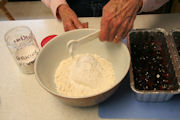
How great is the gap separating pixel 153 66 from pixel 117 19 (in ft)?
0.93

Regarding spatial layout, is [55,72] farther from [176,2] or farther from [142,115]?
[176,2]

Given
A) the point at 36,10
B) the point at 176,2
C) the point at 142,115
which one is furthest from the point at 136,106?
the point at 36,10

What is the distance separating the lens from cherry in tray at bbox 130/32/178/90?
0.77 metres

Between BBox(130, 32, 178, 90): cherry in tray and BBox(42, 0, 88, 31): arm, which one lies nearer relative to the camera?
BBox(130, 32, 178, 90): cherry in tray

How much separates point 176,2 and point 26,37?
138cm

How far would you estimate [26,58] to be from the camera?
90cm

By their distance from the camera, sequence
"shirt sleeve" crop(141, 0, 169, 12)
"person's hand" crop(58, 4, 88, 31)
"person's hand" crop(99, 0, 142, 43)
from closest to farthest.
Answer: "person's hand" crop(99, 0, 142, 43)
"shirt sleeve" crop(141, 0, 169, 12)
"person's hand" crop(58, 4, 88, 31)

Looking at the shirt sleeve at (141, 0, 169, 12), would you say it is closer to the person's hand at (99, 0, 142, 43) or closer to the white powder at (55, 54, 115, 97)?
the person's hand at (99, 0, 142, 43)

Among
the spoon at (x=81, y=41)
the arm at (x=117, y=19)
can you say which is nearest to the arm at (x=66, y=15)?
the spoon at (x=81, y=41)

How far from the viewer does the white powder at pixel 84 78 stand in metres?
0.76

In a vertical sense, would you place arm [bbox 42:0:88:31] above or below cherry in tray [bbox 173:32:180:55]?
above

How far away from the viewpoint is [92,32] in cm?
86

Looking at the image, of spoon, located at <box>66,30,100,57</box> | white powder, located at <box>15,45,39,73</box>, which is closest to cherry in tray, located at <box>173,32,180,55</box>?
spoon, located at <box>66,30,100,57</box>

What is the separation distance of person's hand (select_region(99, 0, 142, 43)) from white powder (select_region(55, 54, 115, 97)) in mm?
143
